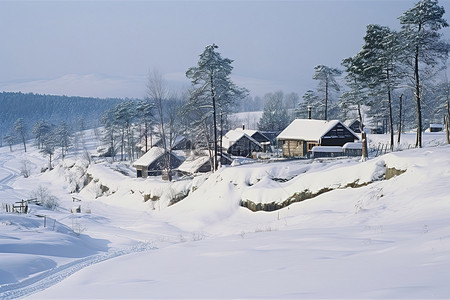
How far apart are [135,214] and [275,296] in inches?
1113

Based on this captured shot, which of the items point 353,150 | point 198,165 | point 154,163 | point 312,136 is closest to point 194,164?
point 198,165

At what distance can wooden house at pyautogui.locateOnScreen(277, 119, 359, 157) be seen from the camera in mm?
43219

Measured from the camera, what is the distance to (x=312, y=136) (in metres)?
43.8

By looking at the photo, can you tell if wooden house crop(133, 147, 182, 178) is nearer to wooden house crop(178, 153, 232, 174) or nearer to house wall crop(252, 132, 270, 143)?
wooden house crop(178, 153, 232, 174)

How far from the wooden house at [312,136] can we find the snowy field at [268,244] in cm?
1630

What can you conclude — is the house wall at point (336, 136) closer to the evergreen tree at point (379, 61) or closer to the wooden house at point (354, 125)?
the evergreen tree at point (379, 61)

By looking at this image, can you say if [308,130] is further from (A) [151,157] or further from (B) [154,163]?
(A) [151,157]

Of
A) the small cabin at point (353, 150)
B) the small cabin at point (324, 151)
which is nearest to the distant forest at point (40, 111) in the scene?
the small cabin at point (324, 151)

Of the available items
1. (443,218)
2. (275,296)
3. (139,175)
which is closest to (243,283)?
(275,296)

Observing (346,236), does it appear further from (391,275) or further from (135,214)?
(135,214)

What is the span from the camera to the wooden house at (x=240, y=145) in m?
53.2

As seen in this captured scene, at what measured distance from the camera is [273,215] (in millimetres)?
22734

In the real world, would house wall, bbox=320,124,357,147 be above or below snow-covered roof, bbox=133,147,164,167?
above

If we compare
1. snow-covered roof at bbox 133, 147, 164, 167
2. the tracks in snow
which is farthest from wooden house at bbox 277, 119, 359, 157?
the tracks in snow
